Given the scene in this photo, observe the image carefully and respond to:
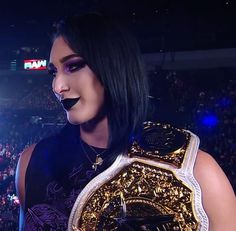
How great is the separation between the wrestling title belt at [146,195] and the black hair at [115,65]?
0.08m

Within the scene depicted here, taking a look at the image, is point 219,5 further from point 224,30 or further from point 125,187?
point 125,187

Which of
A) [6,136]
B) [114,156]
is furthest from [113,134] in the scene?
[6,136]

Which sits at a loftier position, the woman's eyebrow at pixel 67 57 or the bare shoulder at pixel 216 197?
the woman's eyebrow at pixel 67 57

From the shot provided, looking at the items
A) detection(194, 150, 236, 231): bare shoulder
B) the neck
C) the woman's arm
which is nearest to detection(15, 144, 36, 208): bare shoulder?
the woman's arm

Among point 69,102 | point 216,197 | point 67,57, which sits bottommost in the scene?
point 216,197

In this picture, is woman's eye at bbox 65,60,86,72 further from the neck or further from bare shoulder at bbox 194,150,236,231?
bare shoulder at bbox 194,150,236,231

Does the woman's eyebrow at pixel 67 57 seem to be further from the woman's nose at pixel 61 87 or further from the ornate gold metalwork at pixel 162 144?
the ornate gold metalwork at pixel 162 144

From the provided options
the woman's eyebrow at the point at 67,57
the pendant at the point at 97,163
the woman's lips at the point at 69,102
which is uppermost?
the woman's eyebrow at the point at 67,57

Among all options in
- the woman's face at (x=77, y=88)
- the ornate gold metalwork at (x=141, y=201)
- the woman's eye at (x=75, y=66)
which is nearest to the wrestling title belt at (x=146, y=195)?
the ornate gold metalwork at (x=141, y=201)

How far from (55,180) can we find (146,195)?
0.26 m

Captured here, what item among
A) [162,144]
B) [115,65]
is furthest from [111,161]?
[115,65]

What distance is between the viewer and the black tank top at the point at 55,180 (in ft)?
3.22

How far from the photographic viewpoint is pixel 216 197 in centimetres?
93

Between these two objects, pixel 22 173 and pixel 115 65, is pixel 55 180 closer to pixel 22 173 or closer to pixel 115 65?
pixel 22 173
